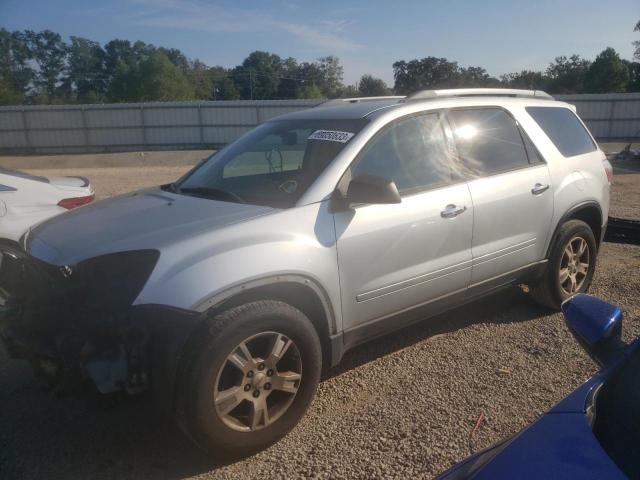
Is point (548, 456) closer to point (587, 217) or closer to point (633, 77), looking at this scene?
point (587, 217)

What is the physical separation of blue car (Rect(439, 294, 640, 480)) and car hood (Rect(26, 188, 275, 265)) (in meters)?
1.79

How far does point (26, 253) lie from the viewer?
313 cm

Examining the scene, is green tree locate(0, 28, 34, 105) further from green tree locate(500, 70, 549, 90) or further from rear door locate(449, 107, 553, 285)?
rear door locate(449, 107, 553, 285)

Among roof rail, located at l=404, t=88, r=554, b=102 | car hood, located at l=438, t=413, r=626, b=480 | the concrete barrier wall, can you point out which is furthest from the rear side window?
the concrete barrier wall

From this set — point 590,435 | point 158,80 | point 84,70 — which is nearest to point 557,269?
point 590,435

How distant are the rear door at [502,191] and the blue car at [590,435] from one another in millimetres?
1982

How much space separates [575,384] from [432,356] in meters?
0.95

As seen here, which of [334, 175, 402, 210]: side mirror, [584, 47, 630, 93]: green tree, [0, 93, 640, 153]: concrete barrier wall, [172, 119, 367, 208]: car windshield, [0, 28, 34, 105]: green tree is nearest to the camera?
[334, 175, 402, 210]: side mirror

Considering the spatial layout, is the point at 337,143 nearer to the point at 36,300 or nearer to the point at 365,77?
the point at 36,300

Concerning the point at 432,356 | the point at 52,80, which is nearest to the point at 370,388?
the point at 432,356

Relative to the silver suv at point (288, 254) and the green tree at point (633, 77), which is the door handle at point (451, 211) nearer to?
the silver suv at point (288, 254)

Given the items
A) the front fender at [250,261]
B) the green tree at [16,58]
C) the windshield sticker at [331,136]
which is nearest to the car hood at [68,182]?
the windshield sticker at [331,136]

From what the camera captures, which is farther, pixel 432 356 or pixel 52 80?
pixel 52 80

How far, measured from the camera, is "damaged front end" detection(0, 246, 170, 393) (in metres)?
2.44
